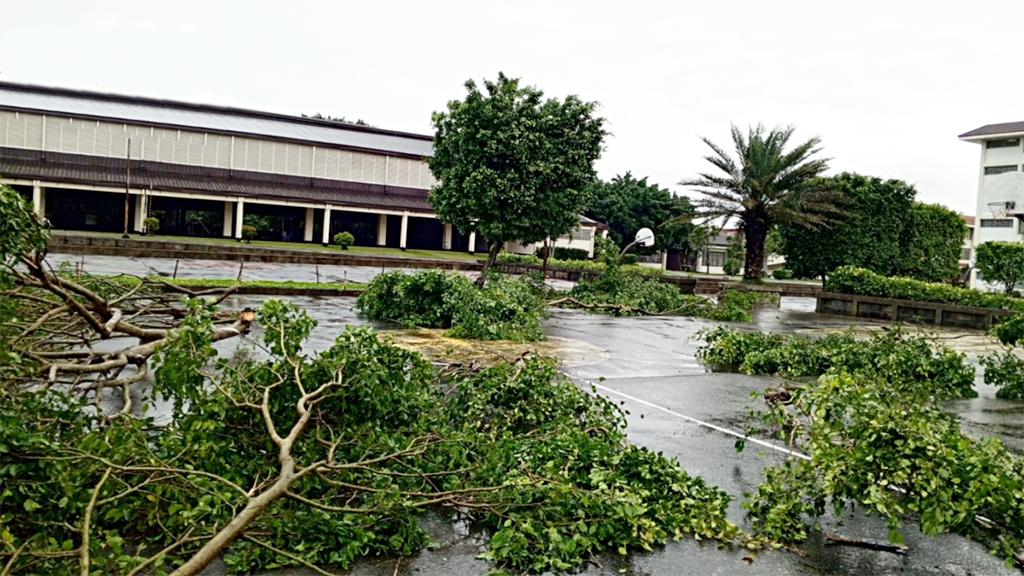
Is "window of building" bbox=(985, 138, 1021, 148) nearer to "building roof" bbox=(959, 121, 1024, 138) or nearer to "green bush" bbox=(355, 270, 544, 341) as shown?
"building roof" bbox=(959, 121, 1024, 138)

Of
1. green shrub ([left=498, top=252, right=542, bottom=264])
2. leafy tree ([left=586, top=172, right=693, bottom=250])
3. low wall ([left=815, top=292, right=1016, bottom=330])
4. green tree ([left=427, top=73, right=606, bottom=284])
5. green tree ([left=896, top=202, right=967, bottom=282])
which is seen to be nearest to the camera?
green tree ([left=427, top=73, right=606, bottom=284])

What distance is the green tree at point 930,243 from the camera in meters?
37.5

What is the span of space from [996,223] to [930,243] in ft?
101

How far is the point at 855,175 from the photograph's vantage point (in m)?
36.6

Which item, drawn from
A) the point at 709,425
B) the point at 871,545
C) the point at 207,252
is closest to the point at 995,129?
the point at 207,252

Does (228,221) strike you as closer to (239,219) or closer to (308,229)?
(239,219)

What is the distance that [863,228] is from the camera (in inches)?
1421

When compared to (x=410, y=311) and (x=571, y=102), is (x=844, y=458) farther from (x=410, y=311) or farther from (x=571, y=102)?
(x=571, y=102)

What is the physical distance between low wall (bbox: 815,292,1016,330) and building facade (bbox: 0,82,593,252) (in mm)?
23955

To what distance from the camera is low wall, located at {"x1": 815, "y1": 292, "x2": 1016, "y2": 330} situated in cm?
2548

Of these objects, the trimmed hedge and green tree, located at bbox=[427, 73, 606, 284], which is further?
the trimmed hedge

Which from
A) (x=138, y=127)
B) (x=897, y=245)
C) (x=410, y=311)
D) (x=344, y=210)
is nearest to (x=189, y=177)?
(x=138, y=127)

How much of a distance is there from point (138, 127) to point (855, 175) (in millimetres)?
35104

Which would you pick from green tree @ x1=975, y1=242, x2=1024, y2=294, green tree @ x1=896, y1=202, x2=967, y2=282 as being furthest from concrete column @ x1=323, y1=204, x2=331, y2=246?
green tree @ x1=975, y1=242, x2=1024, y2=294
